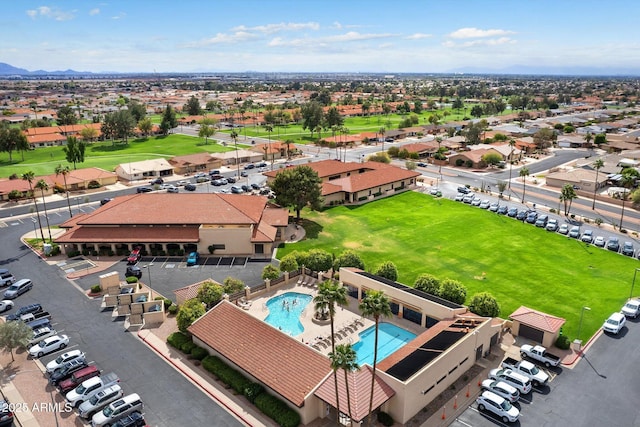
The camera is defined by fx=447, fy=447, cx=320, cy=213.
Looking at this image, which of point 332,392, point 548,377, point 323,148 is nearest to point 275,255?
point 332,392

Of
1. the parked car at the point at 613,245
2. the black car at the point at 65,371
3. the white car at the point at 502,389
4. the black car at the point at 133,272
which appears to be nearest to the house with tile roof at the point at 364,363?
the white car at the point at 502,389

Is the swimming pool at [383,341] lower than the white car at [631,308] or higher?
lower

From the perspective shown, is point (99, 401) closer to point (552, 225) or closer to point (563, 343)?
point (563, 343)

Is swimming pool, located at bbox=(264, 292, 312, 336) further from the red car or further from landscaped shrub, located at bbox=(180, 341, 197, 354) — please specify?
the red car

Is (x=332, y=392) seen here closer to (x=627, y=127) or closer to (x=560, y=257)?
(x=560, y=257)

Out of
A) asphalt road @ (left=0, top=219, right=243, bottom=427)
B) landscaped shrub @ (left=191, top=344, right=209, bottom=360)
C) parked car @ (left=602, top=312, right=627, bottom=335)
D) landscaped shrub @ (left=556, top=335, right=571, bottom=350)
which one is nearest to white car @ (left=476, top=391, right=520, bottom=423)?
landscaped shrub @ (left=556, top=335, right=571, bottom=350)

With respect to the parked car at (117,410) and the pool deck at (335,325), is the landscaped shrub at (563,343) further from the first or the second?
the parked car at (117,410)
